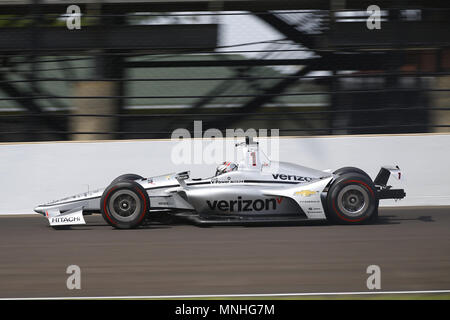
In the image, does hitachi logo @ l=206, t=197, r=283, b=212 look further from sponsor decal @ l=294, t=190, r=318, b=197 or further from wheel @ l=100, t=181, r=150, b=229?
wheel @ l=100, t=181, r=150, b=229

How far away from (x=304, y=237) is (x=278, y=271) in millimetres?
1571

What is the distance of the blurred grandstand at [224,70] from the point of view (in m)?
9.88

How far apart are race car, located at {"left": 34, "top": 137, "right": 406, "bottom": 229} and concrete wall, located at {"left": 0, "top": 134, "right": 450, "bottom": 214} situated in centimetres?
188

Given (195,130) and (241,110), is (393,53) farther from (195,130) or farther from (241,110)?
(195,130)

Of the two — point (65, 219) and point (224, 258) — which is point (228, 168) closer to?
point (224, 258)

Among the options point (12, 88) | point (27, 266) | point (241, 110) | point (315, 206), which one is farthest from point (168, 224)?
point (12, 88)

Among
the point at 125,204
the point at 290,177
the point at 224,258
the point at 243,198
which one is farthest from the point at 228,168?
the point at 224,258

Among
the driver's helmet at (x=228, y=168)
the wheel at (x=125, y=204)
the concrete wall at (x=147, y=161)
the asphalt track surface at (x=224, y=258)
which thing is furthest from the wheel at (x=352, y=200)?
the wheel at (x=125, y=204)

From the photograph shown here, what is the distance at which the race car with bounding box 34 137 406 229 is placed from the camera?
276 inches

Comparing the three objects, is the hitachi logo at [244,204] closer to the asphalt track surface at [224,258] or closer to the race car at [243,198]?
the race car at [243,198]

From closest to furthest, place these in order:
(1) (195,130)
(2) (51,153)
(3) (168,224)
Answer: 1. (3) (168,224)
2. (2) (51,153)
3. (1) (195,130)

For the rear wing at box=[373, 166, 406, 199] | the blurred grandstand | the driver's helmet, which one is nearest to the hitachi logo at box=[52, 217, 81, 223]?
the driver's helmet

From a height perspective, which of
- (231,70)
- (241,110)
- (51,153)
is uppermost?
(231,70)

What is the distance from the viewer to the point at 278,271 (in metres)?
4.99
